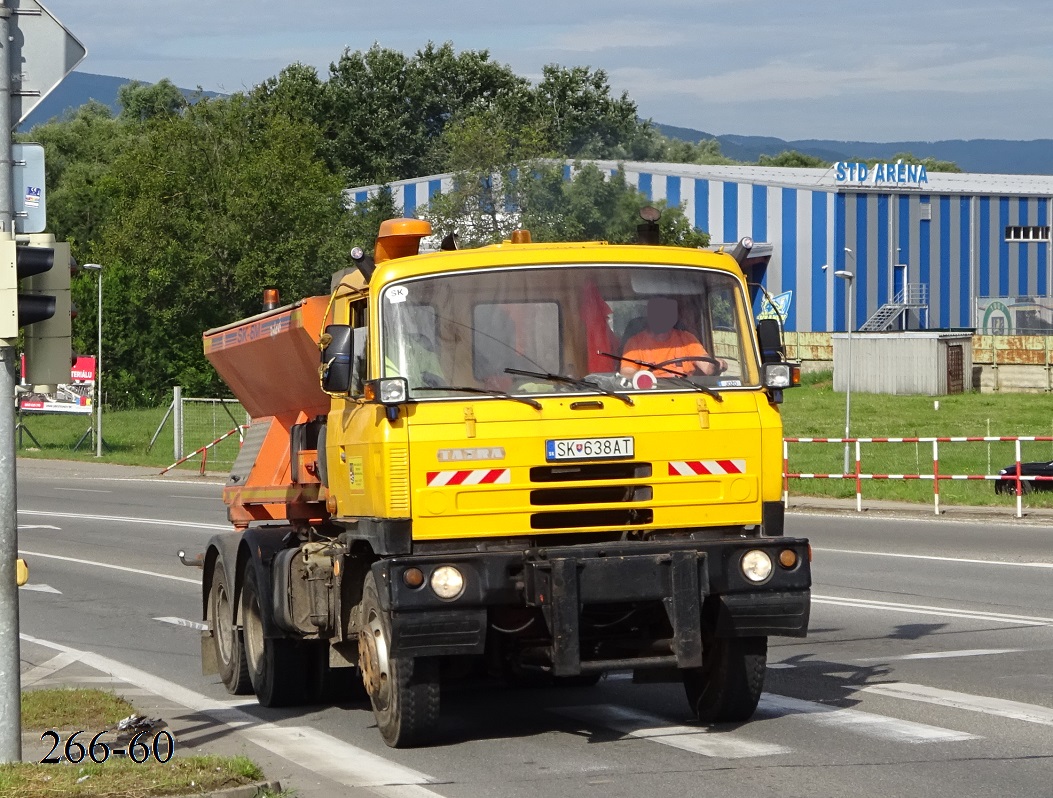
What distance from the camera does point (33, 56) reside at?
795 cm

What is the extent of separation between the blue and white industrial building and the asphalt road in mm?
51547

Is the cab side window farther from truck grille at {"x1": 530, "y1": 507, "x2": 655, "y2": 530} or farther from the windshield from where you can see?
truck grille at {"x1": 530, "y1": 507, "x2": 655, "y2": 530}

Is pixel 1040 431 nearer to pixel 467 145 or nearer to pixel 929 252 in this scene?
pixel 467 145

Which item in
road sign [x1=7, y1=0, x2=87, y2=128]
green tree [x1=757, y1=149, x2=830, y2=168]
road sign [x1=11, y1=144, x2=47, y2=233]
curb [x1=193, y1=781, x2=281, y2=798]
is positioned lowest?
curb [x1=193, y1=781, x2=281, y2=798]

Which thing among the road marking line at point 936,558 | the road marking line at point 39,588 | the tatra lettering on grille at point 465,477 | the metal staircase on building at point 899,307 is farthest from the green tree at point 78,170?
the tatra lettering on grille at point 465,477

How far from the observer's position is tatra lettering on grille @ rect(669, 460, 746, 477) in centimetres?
859

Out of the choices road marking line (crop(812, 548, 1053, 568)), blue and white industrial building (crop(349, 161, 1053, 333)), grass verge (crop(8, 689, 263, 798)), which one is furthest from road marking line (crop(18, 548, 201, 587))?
blue and white industrial building (crop(349, 161, 1053, 333))

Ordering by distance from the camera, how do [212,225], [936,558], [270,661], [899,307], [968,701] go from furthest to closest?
[899,307] < [212,225] < [936,558] < [270,661] < [968,701]

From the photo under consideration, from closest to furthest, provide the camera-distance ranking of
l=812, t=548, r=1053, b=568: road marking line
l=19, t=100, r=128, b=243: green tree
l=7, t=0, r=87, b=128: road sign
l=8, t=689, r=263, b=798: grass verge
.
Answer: l=8, t=689, r=263, b=798: grass verge
l=7, t=0, r=87, b=128: road sign
l=812, t=548, r=1053, b=568: road marking line
l=19, t=100, r=128, b=243: green tree

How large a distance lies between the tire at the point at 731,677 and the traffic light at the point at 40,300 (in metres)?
3.66

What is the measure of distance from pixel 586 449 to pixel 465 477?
625 mm

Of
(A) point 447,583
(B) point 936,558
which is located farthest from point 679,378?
(B) point 936,558

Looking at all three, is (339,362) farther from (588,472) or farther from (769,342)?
(769,342)

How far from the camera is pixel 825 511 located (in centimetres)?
2672
